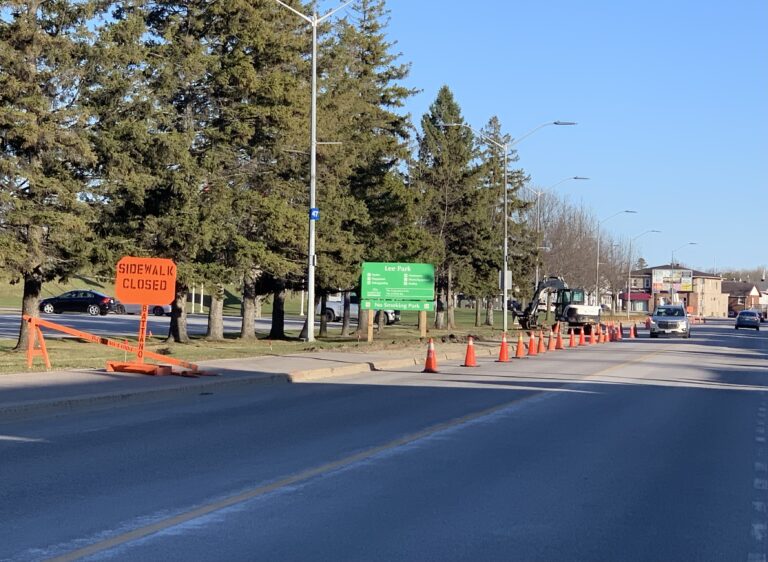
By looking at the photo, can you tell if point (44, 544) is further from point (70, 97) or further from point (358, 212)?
point (358, 212)

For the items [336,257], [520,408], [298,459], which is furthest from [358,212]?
[298,459]

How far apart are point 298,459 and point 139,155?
2038cm

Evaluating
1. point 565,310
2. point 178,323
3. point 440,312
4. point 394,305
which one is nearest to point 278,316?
point 394,305

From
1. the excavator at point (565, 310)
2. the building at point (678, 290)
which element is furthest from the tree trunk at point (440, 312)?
the building at point (678, 290)

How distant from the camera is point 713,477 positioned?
35.1 feet

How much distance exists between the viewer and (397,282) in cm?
3900

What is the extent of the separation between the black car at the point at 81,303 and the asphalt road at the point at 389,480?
167ft

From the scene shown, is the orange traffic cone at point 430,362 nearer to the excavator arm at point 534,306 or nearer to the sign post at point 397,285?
the sign post at point 397,285

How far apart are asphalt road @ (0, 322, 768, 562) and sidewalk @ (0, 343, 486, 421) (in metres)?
0.51

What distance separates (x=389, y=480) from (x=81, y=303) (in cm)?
6108

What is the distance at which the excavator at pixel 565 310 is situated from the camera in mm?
56812

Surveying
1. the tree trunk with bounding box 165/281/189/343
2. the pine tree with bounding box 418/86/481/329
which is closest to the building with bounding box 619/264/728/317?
the pine tree with bounding box 418/86/481/329

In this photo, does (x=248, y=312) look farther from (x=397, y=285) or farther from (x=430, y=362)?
(x=430, y=362)

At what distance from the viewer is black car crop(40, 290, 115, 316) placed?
66.6 meters
